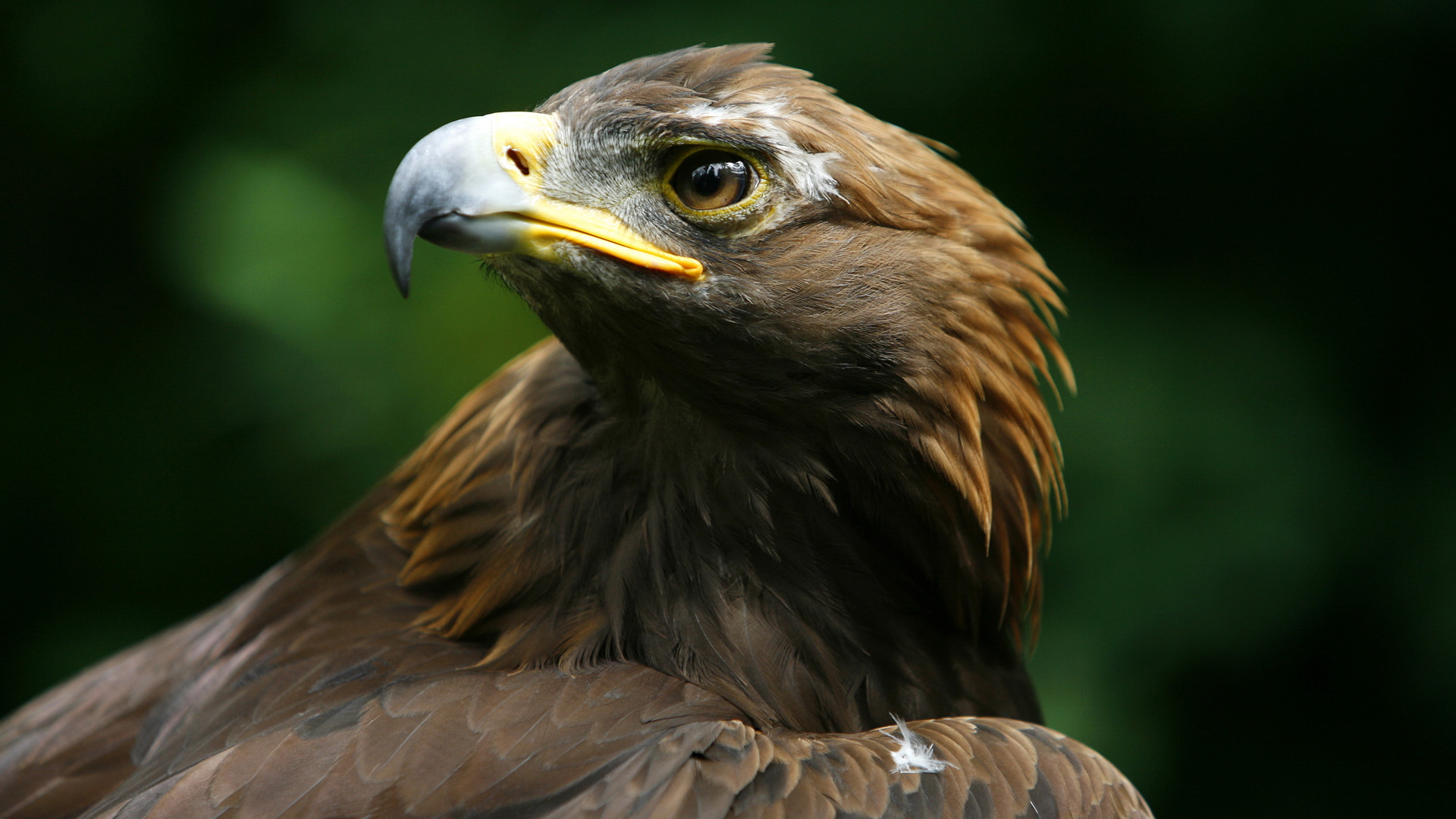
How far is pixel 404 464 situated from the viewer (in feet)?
7.10

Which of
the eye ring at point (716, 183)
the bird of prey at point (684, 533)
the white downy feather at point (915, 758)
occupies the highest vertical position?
the eye ring at point (716, 183)

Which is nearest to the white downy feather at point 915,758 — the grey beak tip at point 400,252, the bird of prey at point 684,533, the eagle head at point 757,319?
the bird of prey at point 684,533

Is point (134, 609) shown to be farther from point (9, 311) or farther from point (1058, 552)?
point (1058, 552)

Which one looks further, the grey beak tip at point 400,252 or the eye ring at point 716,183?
the eye ring at point 716,183

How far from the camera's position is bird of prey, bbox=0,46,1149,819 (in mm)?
1512

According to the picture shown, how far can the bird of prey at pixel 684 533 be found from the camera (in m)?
1.51

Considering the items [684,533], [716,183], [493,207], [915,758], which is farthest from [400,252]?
[915,758]

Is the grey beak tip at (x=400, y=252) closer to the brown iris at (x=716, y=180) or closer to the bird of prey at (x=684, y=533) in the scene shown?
the bird of prey at (x=684, y=533)

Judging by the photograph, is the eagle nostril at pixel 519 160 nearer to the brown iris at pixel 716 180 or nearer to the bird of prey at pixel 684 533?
the bird of prey at pixel 684 533

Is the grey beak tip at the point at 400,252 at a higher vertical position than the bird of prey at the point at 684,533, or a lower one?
higher

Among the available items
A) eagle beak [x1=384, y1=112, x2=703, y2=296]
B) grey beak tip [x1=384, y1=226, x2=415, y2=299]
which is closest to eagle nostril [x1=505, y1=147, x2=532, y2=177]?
eagle beak [x1=384, y1=112, x2=703, y2=296]

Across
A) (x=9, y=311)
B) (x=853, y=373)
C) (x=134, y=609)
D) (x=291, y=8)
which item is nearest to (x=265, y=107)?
(x=291, y=8)

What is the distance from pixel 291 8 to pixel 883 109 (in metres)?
1.87

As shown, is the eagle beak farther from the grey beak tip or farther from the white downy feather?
the white downy feather
